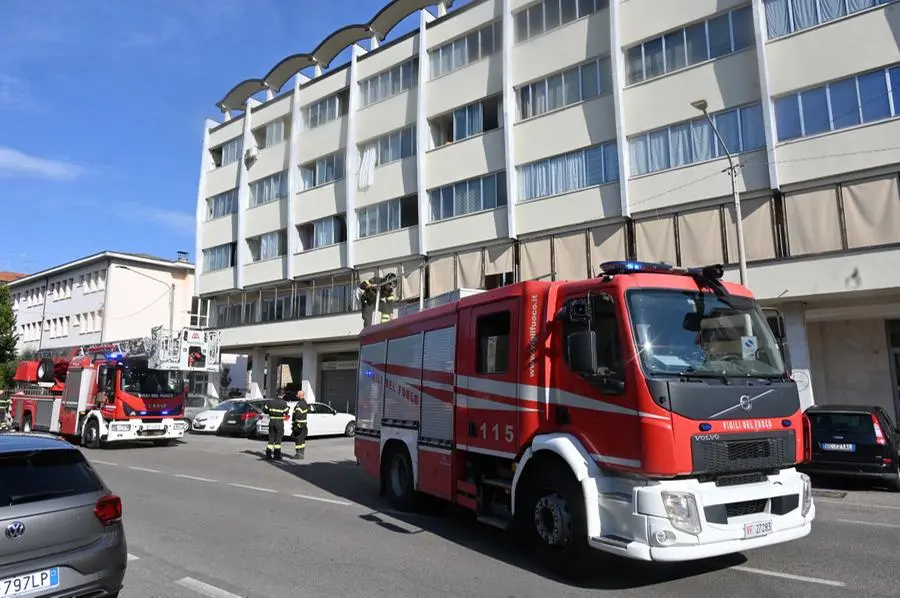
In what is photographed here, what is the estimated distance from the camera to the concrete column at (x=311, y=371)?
33.2 metres

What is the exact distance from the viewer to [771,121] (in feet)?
61.4

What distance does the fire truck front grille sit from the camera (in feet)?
17.0

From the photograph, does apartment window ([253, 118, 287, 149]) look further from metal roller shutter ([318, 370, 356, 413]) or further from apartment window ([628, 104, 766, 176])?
apartment window ([628, 104, 766, 176])

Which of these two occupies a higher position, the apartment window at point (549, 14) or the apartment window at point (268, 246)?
the apartment window at point (549, 14)

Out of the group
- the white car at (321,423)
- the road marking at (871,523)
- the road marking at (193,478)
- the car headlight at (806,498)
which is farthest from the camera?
the white car at (321,423)

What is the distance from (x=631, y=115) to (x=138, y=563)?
20058 millimetres

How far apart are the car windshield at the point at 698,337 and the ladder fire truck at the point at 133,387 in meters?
16.5

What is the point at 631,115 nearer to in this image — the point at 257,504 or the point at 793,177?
the point at 793,177

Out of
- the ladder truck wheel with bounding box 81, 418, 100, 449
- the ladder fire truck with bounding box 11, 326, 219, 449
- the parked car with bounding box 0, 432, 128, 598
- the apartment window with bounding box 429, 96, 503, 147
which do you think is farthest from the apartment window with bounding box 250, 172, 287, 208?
the parked car with bounding box 0, 432, 128, 598

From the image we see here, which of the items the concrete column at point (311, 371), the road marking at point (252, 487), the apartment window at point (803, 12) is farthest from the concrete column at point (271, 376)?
the apartment window at point (803, 12)

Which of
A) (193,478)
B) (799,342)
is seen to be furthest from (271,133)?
(799,342)

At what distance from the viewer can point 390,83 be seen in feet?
99.0

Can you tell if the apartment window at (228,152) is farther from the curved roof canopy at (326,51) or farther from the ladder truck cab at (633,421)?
the ladder truck cab at (633,421)

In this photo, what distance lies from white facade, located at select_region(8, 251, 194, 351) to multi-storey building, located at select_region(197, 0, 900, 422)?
19.4m
